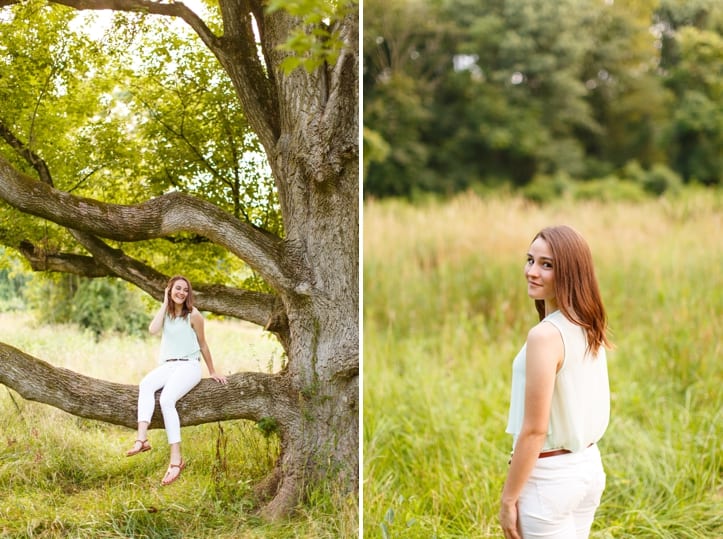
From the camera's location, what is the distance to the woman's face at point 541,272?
2.06 metres

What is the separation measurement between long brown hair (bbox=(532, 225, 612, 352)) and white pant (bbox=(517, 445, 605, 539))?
1.05ft

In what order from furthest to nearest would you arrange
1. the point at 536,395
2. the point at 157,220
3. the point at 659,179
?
the point at 659,179, the point at 157,220, the point at 536,395

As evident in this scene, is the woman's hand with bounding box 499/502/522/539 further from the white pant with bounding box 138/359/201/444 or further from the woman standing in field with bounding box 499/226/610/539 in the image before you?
the white pant with bounding box 138/359/201/444

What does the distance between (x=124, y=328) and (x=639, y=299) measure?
3.88m

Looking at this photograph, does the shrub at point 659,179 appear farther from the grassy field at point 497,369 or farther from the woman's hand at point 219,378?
the woman's hand at point 219,378

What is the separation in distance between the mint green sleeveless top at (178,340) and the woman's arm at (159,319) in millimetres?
14

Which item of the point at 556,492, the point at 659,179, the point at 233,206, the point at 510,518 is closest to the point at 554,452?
the point at 556,492

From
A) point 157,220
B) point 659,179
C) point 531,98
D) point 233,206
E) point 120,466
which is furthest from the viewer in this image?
point 531,98

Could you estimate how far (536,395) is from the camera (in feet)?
6.31

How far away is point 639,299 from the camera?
529 centimetres

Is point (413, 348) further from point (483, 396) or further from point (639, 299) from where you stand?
point (639, 299)

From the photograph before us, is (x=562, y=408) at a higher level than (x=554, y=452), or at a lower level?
higher

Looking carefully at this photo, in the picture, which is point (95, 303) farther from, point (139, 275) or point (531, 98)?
point (531, 98)

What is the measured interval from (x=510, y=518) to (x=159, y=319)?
1.37 m
